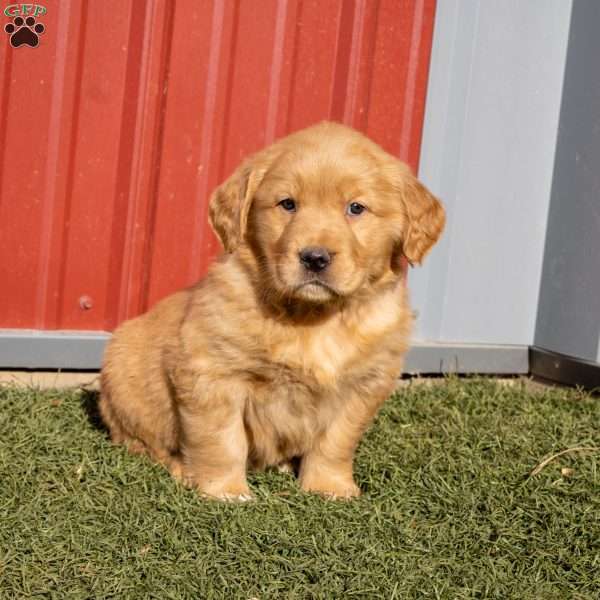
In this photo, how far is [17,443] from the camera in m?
3.85

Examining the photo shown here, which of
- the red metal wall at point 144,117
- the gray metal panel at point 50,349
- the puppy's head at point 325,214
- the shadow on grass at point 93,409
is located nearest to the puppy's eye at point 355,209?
the puppy's head at point 325,214

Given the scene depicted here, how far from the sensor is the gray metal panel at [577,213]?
17.8ft

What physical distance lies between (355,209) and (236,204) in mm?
442

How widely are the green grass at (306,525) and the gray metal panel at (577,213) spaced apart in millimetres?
1262

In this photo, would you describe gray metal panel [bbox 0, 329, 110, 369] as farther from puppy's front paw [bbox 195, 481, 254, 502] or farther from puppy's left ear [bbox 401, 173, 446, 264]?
puppy's left ear [bbox 401, 173, 446, 264]

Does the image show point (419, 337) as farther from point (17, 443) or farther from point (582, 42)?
point (17, 443)

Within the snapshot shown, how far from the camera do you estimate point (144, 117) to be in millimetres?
4949

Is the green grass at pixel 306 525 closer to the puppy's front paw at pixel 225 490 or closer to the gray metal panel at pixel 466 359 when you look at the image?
the puppy's front paw at pixel 225 490

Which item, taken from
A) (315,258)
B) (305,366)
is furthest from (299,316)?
(315,258)

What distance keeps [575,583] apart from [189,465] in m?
1.41

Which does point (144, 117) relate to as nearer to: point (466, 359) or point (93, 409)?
point (93, 409)

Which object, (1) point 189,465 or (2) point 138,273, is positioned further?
(2) point 138,273

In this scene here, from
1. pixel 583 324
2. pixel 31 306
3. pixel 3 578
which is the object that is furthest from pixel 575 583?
pixel 31 306

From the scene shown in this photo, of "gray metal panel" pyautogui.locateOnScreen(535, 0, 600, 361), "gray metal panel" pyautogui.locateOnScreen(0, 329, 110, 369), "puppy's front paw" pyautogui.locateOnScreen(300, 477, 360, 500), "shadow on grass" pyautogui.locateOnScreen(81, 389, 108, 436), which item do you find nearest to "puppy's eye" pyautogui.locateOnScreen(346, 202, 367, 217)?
"puppy's front paw" pyautogui.locateOnScreen(300, 477, 360, 500)
